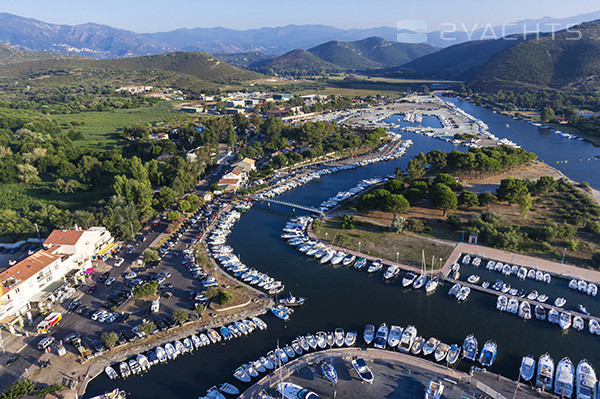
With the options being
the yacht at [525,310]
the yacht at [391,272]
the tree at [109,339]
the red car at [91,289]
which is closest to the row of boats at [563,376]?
the yacht at [525,310]

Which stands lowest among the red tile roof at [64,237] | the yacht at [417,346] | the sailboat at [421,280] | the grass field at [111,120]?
the yacht at [417,346]

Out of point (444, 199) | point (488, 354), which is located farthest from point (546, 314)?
point (444, 199)

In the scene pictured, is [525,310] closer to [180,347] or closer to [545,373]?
[545,373]

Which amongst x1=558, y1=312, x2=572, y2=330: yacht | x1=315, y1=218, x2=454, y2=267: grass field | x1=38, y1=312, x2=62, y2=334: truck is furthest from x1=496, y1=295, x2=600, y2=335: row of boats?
x1=38, y1=312, x2=62, y2=334: truck

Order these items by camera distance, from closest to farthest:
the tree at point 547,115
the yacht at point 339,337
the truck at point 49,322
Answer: the yacht at point 339,337
the truck at point 49,322
the tree at point 547,115

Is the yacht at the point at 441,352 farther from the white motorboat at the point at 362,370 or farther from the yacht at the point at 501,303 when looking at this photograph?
the yacht at the point at 501,303

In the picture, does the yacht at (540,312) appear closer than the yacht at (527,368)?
No

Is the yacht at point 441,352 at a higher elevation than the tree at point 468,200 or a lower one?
lower
